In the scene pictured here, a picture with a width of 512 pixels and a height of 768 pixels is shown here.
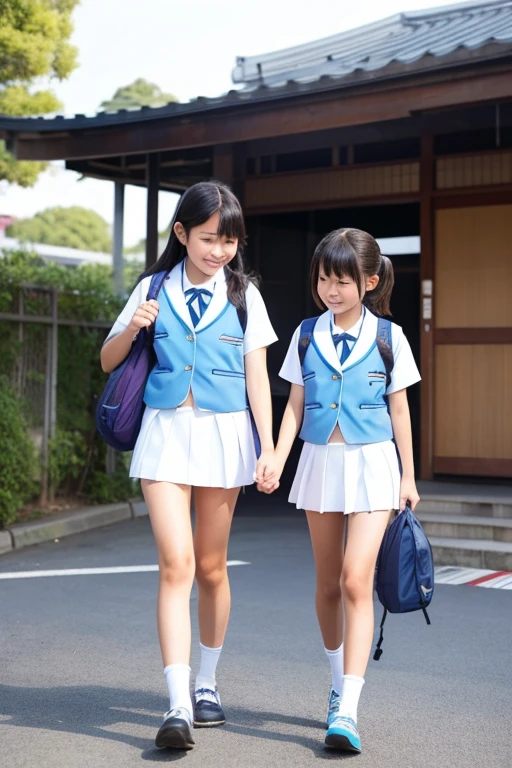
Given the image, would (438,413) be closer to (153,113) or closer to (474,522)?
(474,522)

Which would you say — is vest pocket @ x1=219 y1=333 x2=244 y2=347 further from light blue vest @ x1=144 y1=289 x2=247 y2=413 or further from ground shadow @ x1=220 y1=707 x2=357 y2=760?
→ ground shadow @ x1=220 y1=707 x2=357 y2=760

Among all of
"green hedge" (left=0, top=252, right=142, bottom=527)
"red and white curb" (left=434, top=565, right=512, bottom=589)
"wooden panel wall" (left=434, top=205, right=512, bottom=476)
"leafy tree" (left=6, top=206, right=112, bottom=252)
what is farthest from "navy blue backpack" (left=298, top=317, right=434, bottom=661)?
"leafy tree" (left=6, top=206, right=112, bottom=252)

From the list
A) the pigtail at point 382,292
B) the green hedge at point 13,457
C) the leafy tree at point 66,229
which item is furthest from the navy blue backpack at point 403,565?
the leafy tree at point 66,229

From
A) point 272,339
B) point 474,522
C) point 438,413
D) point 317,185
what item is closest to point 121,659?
point 272,339

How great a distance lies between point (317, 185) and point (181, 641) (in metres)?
8.54

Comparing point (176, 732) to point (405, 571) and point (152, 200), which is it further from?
point (152, 200)

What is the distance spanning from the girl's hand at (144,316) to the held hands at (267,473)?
2.06 feet

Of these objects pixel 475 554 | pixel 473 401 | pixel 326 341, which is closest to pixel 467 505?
pixel 475 554

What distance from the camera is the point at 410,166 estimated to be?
424 inches

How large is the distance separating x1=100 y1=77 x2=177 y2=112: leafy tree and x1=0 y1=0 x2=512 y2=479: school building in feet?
159

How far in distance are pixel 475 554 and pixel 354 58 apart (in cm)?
768

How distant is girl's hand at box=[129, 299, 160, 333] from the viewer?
375 cm

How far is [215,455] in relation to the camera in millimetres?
3838

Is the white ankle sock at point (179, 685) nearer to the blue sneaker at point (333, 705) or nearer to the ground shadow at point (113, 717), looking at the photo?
the ground shadow at point (113, 717)
